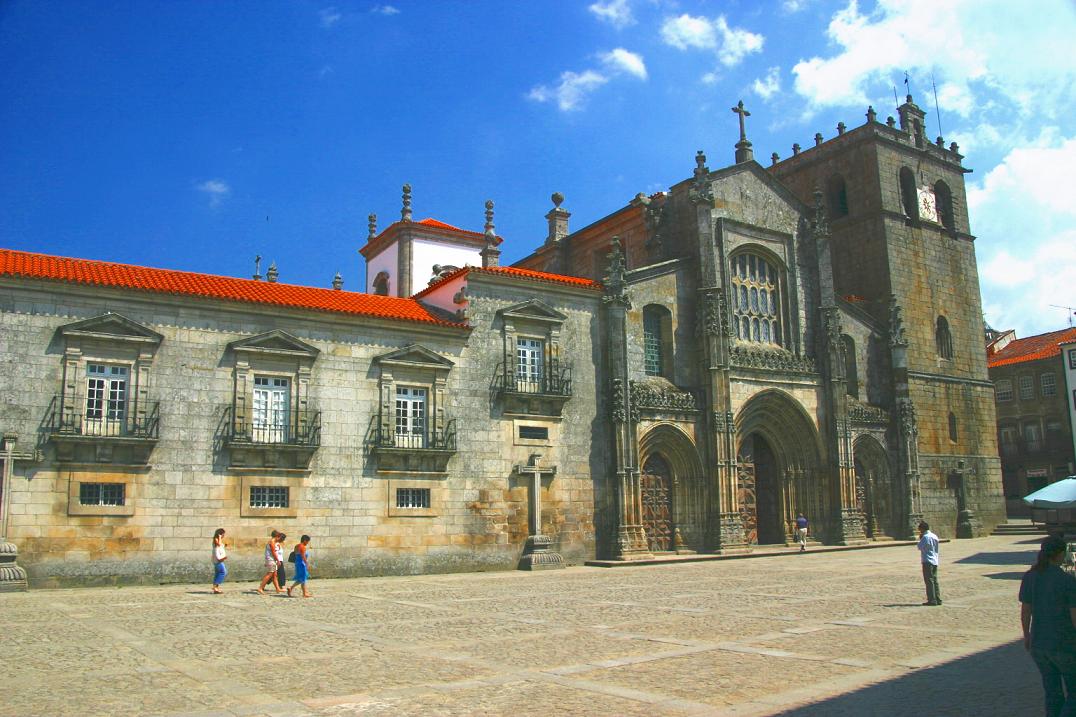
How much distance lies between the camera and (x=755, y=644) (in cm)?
1207

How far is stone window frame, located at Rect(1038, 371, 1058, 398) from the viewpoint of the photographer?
56.8 meters

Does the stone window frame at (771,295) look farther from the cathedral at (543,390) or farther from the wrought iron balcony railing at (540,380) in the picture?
the wrought iron balcony railing at (540,380)

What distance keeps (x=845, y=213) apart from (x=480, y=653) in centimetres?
3774

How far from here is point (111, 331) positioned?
907 inches

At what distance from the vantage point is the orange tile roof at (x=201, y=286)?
23.2 m

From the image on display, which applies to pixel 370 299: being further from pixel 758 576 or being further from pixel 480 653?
pixel 480 653

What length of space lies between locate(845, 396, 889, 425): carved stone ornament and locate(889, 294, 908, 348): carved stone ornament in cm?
312

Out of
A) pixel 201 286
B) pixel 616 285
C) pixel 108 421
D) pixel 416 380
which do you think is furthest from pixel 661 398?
pixel 108 421

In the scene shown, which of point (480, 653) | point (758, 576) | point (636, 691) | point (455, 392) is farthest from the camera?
point (455, 392)

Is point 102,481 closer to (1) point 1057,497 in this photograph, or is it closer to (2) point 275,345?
(2) point 275,345

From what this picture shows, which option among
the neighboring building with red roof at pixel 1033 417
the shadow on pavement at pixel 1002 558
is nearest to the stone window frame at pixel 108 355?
the shadow on pavement at pixel 1002 558

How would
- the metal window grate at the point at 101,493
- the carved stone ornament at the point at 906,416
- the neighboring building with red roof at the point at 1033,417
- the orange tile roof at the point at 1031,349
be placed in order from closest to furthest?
1. the metal window grate at the point at 101,493
2. the carved stone ornament at the point at 906,416
3. the neighboring building with red roof at the point at 1033,417
4. the orange tile roof at the point at 1031,349

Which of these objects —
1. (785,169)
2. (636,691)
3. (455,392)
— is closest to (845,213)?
(785,169)

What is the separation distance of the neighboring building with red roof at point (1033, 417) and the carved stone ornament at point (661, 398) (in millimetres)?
33730
